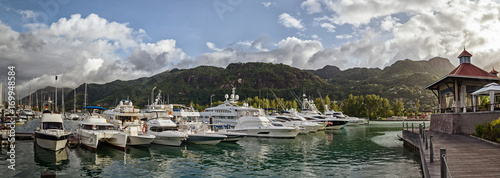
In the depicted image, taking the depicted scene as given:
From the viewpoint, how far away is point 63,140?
2764 cm

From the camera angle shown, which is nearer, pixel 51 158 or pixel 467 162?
pixel 467 162

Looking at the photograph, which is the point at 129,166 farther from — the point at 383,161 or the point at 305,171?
the point at 383,161

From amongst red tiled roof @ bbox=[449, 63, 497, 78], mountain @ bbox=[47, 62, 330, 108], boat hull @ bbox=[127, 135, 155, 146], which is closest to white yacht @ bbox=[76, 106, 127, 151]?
boat hull @ bbox=[127, 135, 155, 146]

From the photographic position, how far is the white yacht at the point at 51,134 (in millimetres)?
27052

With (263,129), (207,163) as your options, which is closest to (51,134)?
(207,163)

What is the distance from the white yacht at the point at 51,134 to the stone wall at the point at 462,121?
3704cm

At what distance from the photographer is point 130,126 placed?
33.2m

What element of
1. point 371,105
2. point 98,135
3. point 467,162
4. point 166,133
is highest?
point 371,105

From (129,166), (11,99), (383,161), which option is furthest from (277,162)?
(11,99)

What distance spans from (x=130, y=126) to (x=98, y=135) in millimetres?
4741

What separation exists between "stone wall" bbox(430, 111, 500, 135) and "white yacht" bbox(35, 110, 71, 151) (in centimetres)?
3704

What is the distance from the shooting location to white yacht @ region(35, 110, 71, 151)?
88.8 ft

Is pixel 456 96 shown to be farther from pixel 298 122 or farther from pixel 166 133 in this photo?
pixel 166 133

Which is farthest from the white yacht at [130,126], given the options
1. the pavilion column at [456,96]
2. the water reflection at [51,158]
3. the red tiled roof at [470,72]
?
the red tiled roof at [470,72]
